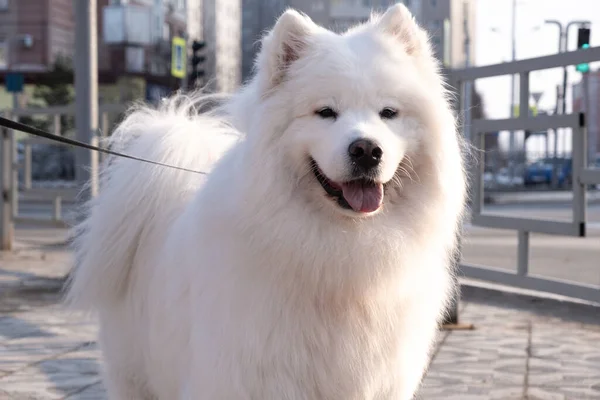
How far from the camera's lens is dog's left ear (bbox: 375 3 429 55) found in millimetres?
3268

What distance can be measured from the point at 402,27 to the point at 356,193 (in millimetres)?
752

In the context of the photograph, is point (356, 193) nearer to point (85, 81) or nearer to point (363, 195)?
point (363, 195)

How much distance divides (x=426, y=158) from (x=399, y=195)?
168mm

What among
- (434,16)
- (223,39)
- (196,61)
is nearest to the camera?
(434,16)

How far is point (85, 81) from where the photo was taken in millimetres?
8789

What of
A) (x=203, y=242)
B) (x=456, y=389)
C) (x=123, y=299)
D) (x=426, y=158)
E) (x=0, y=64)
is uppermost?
(x=0, y=64)

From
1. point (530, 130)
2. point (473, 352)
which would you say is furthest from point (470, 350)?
point (530, 130)

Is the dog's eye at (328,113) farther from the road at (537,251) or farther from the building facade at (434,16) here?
the road at (537,251)

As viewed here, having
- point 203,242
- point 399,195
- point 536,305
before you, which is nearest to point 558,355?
point 536,305

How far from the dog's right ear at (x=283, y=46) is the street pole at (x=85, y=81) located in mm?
5769

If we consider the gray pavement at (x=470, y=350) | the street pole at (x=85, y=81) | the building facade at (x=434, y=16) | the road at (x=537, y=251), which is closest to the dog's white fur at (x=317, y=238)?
the building facade at (x=434, y=16)

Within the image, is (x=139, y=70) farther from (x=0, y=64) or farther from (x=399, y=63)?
(x=399, y=63)

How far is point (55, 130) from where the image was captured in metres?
11.8

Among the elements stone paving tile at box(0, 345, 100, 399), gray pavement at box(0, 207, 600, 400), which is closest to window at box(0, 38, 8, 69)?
gray pavement at box(0, 207, 600, 400)
